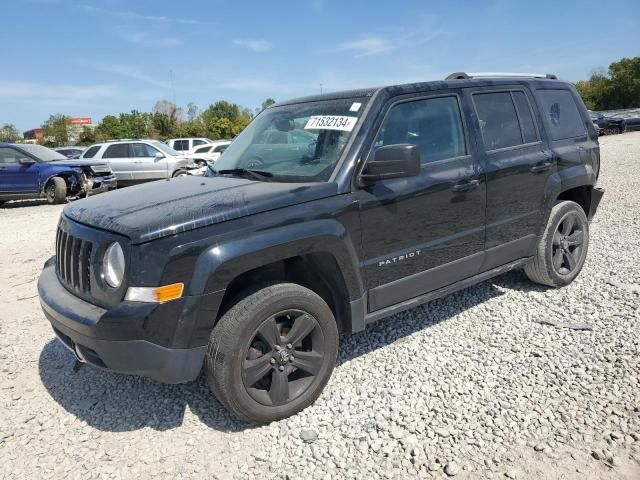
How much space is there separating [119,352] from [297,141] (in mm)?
1880

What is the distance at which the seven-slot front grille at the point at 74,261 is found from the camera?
2670 mm

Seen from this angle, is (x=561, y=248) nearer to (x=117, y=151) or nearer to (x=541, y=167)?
(x=541, y=167)

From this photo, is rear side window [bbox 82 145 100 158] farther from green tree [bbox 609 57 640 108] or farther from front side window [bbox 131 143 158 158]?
green tree [bbox 609 57 640 108]

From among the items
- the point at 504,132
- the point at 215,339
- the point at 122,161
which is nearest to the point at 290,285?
the point at 215,339

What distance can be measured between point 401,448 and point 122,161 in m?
14.9

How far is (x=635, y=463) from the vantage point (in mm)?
2311

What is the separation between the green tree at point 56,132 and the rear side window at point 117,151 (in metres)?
61.3

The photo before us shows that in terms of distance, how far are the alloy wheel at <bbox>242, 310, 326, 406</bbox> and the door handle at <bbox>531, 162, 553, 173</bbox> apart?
2459 millimetres

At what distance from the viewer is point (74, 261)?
279cm

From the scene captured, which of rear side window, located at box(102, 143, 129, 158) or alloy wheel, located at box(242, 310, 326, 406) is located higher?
rear side window, located at box(102, 143, 129, 158)

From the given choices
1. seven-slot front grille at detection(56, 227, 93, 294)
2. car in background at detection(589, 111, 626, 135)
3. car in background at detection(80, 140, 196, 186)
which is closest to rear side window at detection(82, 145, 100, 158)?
car in background at detection(80, 140, 196, 186)

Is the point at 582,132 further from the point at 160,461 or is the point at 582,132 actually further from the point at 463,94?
the point at 160,461

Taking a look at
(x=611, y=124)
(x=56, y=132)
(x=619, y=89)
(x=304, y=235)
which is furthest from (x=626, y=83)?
(x=56, y=132)

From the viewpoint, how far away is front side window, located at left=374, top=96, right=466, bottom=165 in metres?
3.29
